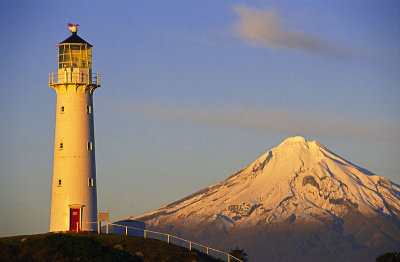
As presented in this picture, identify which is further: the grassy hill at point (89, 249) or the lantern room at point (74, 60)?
the lantern room at point (74, 60)

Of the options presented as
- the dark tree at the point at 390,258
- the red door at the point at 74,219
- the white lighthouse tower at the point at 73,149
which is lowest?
the dark tree at the point at 390,258

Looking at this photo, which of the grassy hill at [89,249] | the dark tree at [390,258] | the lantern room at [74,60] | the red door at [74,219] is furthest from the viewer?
the lantern room at [74,60]

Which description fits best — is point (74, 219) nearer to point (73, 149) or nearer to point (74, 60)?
point (73, 149)

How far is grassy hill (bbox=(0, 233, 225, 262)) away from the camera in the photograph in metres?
69.8

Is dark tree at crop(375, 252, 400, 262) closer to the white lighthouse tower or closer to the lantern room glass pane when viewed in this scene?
the white lighthouse tower

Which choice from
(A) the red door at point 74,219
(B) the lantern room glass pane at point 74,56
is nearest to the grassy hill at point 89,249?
(A) the red door at point 74,219

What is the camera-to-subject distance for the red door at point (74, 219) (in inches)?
3177

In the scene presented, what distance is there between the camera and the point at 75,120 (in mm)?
82312

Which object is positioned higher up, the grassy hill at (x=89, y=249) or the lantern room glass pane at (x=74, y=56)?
the lantern room glass pane at (x=74, y=56)

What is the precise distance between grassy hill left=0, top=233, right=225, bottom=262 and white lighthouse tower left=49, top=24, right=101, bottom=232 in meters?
4.23

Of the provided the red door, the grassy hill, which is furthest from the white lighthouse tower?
the grassy hill

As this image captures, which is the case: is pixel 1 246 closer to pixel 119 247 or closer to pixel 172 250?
pixel 119 247

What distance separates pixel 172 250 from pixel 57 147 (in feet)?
49.5

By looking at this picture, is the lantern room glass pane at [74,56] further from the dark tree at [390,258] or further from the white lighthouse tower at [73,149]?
the dark tree at [390,258]
